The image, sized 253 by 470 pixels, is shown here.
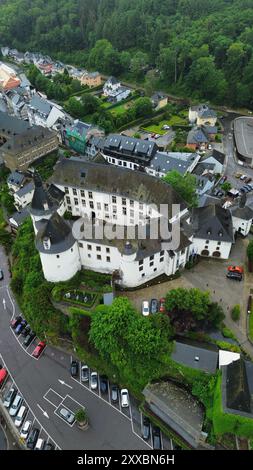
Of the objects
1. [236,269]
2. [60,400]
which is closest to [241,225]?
[236,269]

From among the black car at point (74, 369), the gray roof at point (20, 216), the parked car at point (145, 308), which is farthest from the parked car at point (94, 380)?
the gray roof at point (20, 216)

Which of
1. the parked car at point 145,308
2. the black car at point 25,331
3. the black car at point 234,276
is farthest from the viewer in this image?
the black car at point 25,331

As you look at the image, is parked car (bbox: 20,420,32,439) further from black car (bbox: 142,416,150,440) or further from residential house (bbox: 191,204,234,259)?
residential house (bbox: 191,204,234,259)

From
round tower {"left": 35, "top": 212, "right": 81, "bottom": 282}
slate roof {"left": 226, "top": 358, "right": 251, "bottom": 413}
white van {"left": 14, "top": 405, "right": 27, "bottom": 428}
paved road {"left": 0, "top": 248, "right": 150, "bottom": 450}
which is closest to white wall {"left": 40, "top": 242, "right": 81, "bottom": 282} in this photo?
round tower {"left": 35, "top": 212, "right": 81, "bottom": 282}

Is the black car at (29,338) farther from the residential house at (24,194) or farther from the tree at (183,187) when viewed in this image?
the tree at (183,187)

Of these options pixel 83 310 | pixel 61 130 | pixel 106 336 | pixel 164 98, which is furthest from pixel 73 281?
pixel 164 98

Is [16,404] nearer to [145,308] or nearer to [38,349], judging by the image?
[38,349]
